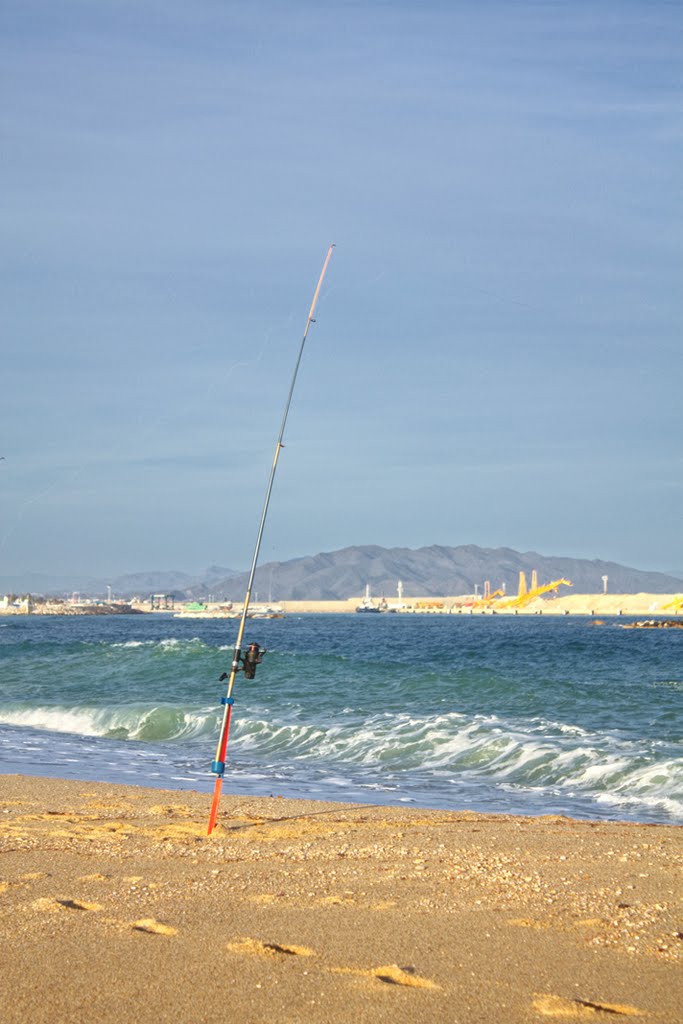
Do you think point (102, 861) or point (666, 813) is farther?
point (666, 813)

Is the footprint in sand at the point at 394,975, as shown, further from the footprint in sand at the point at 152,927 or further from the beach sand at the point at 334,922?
the footprint in sand at the point at 152,927

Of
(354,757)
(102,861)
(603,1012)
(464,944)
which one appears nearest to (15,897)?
(102,861)

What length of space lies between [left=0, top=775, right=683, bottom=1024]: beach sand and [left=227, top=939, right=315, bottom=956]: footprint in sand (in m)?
0.02

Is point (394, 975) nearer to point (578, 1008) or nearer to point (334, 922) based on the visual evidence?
point (578, 1008)

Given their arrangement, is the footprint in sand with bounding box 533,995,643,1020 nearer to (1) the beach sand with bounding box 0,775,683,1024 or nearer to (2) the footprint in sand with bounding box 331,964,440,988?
(1) the beach sand with bounding box 0,775,683,1024

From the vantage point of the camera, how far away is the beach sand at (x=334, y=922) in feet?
15.7

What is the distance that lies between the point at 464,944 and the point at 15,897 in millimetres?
2610

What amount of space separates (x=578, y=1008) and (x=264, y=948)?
1534mm

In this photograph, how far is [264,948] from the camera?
549 centimetres


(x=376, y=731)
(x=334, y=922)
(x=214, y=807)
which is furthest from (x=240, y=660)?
(x=376, y=731)

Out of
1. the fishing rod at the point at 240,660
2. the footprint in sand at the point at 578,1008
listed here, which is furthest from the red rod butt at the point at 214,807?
the footprint in sand at the point at 578,1008

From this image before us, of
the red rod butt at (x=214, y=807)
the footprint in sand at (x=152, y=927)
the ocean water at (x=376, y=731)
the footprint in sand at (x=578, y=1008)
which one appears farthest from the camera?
the ocean water at (x=376, y=731)

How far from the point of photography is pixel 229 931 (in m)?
5.85

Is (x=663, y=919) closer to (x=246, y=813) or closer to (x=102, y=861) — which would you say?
(x=102, y=861)
